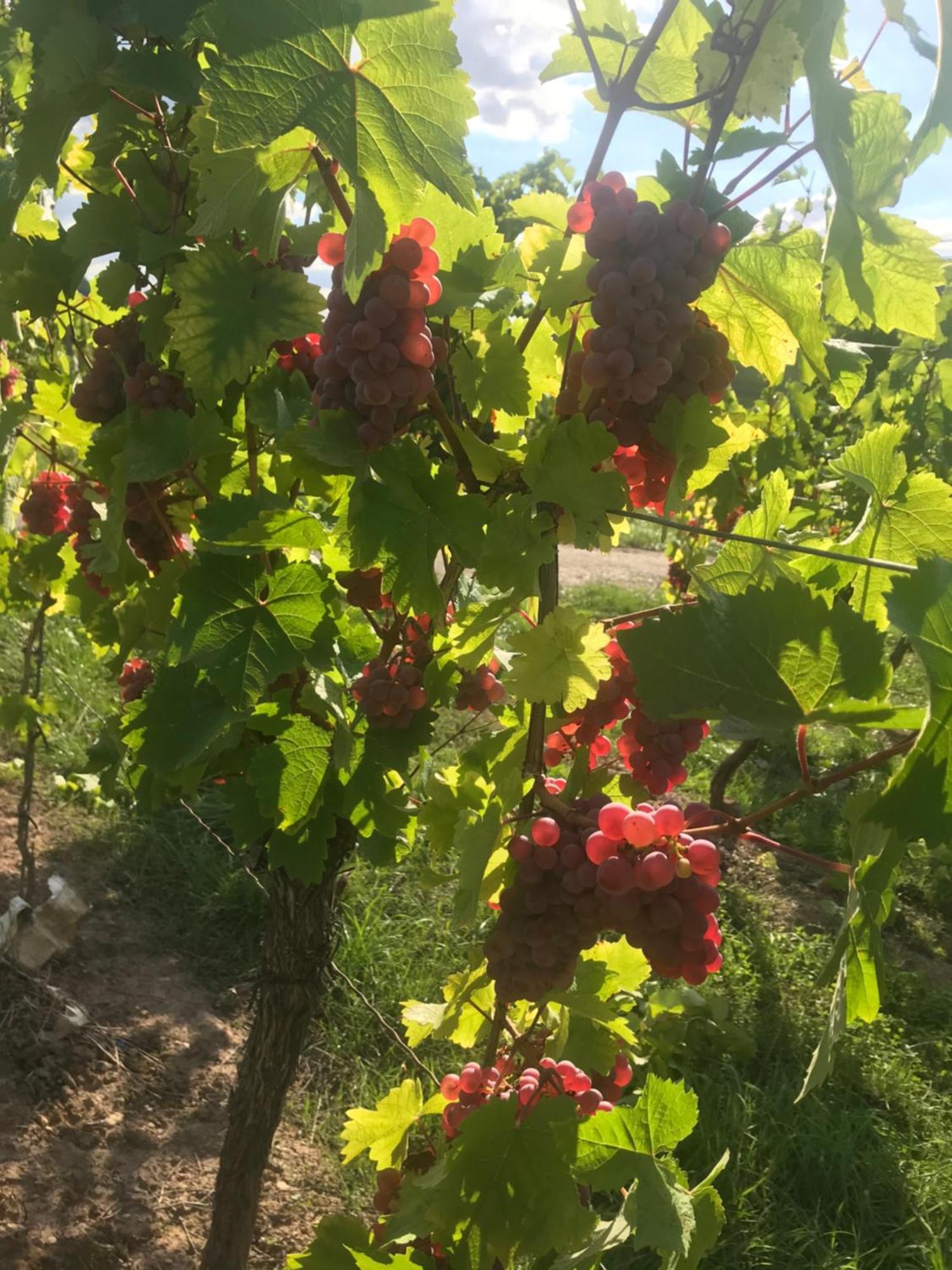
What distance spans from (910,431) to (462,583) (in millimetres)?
3747

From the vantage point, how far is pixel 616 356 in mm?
849

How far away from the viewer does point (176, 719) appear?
1.26 metres

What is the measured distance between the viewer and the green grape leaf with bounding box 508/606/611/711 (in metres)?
0.92

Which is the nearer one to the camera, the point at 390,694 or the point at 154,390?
the point at 390,694

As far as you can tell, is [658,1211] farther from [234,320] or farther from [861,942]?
[234,320]

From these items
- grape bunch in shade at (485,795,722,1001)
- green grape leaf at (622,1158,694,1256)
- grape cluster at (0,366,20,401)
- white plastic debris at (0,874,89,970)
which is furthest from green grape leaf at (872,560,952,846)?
white plastic debris at (0,874,89,970)

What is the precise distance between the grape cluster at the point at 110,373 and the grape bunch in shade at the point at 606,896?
849 millimetres

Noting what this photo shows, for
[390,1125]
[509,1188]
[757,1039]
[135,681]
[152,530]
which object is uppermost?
[152,530]

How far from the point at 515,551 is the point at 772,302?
0.41 m

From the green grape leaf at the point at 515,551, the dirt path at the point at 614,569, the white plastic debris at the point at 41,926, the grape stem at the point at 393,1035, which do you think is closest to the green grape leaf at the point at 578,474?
the green grape leaf at the point at 515,551

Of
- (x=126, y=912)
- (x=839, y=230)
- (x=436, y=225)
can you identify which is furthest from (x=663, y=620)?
(x=126, y=912)

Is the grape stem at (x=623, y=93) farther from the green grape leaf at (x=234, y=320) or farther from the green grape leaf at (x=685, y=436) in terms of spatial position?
the green grape leaf at (x=234, y=320)

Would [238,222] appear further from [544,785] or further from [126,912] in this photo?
[126,912]

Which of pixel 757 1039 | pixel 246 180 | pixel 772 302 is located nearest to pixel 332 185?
pixel 246 180
